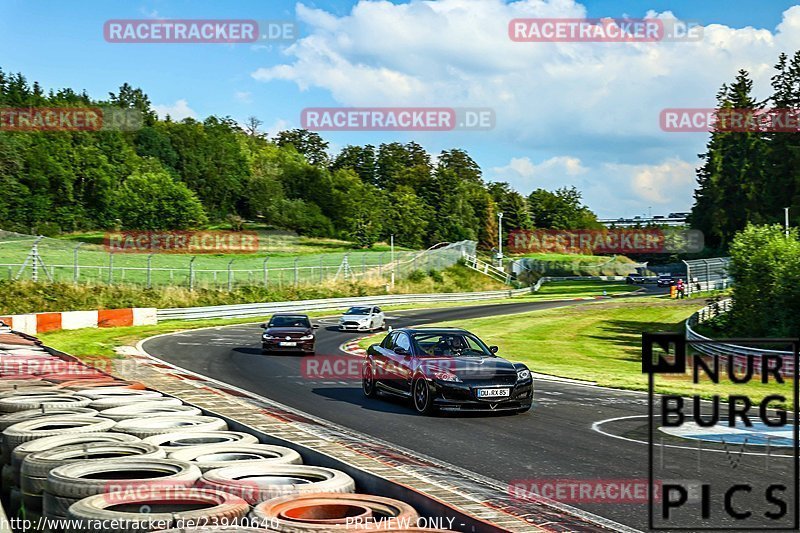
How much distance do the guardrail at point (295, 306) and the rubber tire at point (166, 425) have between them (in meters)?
38.6

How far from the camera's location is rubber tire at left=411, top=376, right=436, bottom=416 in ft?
48.7

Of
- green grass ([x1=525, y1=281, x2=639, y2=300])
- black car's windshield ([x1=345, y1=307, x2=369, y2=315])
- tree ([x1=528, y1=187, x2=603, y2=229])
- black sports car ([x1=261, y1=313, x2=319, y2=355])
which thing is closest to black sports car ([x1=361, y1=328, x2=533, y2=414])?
black sports car ([x1=261, y1=313, x2=319, y2=355])

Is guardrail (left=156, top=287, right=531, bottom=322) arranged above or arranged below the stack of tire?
below

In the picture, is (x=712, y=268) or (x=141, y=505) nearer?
(x=141, y=505)

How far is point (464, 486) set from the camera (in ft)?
27.7

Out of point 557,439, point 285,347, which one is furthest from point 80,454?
point 285,347

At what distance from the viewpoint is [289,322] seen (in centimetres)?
3033

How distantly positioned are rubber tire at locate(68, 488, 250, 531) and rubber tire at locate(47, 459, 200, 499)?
0.20 metres

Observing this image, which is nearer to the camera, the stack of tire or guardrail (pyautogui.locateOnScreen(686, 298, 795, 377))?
the stack of tire

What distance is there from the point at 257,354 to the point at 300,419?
16.5 meters

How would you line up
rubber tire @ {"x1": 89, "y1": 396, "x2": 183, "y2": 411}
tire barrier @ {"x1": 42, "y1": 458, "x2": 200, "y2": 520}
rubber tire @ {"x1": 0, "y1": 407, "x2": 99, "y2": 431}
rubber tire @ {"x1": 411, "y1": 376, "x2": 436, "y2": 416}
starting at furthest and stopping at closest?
rubber tire @ {"x1": 411, "y1": 376, "x2": 436, "y2": 416} < rubber tire @ {"x1": 89, "y1": 396, "x2": 183, "y2": 411} < rubber tire @ {"x1": 0, "y1": 407, "x2": 99, "y2": 431} < tire barrier @ {"x1": 42, "y1": 458, "x2": 200, "y2": 520}

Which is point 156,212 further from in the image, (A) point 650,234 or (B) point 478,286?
(A) point 650,234

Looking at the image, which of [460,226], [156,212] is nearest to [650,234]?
[460,226]

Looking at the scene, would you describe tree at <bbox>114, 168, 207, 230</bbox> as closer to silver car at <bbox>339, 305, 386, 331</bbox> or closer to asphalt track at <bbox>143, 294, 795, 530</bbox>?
silver car at <bbox>339, 305, 386, 331</bbox>
